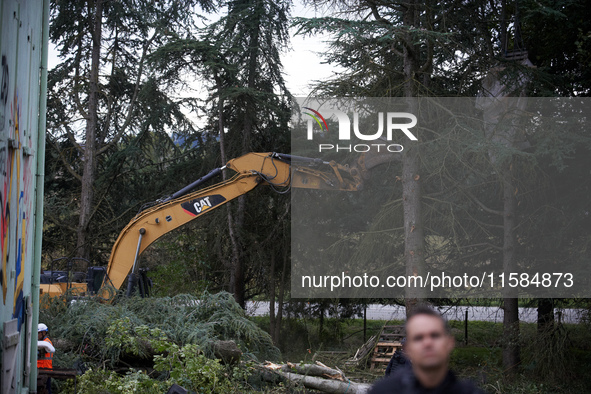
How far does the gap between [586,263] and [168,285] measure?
442 inches

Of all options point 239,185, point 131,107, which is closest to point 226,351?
point 239,185

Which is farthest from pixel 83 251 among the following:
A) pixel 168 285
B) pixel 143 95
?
pixel 143 95

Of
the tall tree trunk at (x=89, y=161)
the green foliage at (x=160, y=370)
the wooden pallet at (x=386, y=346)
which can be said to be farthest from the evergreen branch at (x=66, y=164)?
the green foliage at (x=160, y=370)

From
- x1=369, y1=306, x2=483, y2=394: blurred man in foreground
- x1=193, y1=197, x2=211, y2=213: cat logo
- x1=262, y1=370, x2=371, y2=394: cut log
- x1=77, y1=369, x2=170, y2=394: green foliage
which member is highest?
x1=193, y1=197, x2=211, y2=213: cat logo

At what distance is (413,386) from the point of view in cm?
190

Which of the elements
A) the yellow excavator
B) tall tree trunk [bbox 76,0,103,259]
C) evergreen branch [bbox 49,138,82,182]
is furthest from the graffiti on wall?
evergreen branch [bbox 49,138,82,182]

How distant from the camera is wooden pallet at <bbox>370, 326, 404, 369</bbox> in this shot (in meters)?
13.4

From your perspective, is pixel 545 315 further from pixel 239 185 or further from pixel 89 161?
pixel 89 161

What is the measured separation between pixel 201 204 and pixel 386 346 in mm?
5445

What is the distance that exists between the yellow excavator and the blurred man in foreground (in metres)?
10.1

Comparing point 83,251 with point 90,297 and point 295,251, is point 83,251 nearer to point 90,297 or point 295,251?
point 295,251

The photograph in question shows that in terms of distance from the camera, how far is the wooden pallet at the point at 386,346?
1338 cm

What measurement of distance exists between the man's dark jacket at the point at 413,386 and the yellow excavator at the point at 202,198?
994cm

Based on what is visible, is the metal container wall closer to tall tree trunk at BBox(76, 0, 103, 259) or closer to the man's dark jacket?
the man's dark jacket
